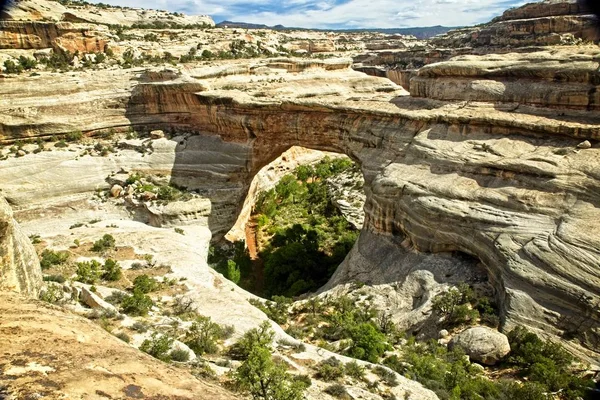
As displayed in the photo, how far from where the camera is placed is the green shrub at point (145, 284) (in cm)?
1836

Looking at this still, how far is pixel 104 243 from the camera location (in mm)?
22391

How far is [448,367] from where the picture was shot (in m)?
14.8

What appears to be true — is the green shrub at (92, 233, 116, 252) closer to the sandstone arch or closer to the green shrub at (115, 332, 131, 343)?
the green shrub at (115, 332, 131, 343)

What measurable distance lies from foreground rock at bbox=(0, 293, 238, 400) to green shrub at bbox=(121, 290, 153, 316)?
6661 mm

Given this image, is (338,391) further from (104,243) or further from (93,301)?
(104,243)

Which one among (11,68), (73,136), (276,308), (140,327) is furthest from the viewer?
(11,68)

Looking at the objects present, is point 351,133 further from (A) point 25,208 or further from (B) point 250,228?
(A) point 25,208

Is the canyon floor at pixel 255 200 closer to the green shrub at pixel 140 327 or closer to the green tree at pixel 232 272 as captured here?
the green shrub at pixel 140 327

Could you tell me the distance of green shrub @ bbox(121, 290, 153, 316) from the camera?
51.1ft

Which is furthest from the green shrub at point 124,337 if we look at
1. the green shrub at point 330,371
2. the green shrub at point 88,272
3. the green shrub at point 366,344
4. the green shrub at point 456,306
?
the green shrub at point 456,306

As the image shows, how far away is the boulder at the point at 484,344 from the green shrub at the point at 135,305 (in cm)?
1210

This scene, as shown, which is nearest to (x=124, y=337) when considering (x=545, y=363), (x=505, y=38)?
(x=545, y=363)

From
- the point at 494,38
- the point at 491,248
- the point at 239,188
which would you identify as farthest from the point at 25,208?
the point at 494,38

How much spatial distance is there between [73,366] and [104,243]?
1632cm
